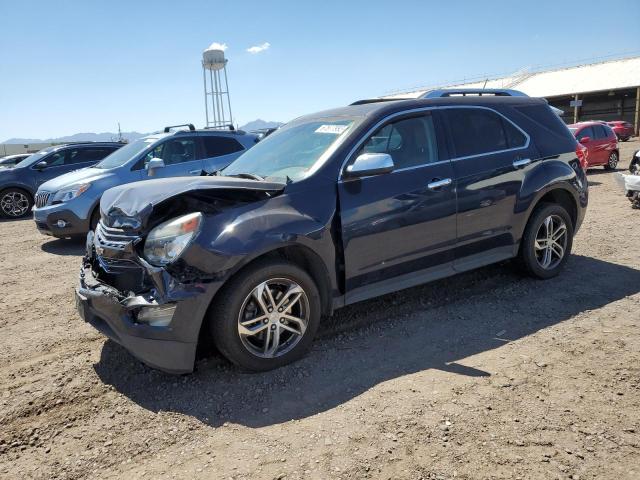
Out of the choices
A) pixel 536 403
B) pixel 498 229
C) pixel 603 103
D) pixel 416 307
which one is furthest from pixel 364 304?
pixel 603 103

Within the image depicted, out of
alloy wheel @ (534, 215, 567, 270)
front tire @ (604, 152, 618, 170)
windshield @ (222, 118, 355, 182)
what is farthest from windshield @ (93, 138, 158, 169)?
front tire @ (604, 152, 618, 170)

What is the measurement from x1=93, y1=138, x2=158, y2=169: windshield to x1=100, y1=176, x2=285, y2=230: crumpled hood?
17.6 ft

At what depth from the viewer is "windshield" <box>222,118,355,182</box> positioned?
154 inches

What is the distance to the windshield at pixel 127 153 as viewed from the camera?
28.5ft

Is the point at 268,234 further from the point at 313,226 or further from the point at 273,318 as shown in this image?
the point at 273,318

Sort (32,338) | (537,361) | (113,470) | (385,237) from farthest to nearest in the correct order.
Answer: (32,338), (385,237), (537,361), (113,470)

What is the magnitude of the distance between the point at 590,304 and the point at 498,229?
3.47ft

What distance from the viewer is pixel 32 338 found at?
4.28m

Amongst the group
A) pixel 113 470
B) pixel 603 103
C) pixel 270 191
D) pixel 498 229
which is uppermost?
pixel 603 103

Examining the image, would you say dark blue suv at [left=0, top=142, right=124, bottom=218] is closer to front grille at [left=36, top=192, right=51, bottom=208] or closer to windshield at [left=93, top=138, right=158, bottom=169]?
windshield at [left=93, top=138, right=158, bottom=169]

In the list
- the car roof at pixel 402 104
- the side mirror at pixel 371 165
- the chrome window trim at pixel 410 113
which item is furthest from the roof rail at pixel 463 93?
the side mirror at pixel 371 165

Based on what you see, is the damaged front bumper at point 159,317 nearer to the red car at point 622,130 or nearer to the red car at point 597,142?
the red car at point 597,142

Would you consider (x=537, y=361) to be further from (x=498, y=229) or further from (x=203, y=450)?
(x=203, y=450)

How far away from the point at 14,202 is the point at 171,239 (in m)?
11.4
